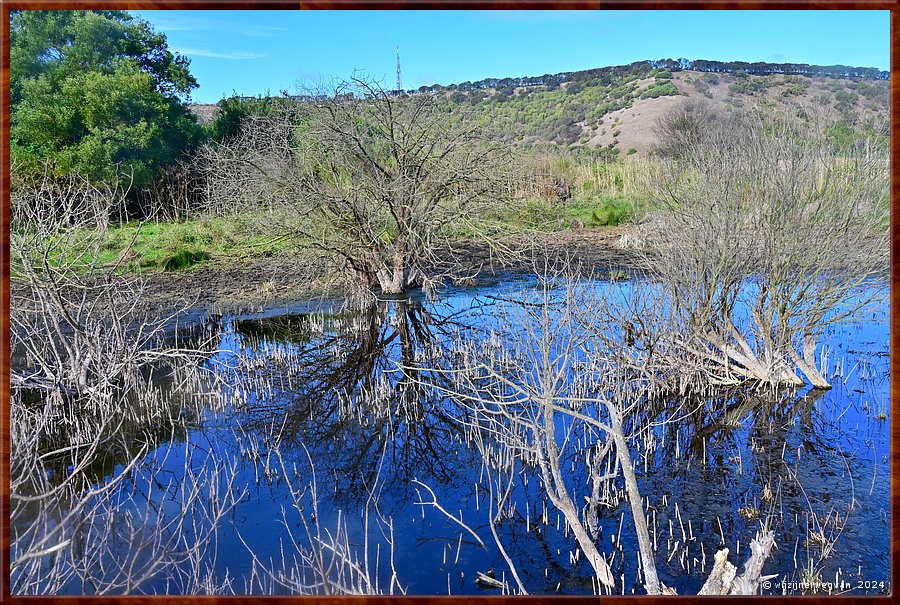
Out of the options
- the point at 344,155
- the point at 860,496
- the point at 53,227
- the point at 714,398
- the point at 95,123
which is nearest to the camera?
the point at 860,496

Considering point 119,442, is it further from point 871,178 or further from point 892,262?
point 871,178

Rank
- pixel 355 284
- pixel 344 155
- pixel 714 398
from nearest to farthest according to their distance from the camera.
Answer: pixel 714 398 → pixel 344 155 → pixel 355 284

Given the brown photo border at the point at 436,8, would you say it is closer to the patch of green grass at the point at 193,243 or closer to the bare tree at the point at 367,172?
the bare tree at the point at 367,172

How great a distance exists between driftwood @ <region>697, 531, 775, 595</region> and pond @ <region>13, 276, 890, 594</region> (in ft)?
2.95

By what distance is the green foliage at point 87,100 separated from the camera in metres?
20.3

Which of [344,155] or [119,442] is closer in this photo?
[119,442]

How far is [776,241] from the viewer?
30.2 feet

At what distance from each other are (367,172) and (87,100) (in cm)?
1118

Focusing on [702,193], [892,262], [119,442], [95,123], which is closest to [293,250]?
[119,442]

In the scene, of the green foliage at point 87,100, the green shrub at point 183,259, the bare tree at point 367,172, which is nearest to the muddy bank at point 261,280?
the green shrub at point 183,259

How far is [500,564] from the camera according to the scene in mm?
5895

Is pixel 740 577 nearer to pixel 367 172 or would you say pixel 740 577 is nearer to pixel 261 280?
pixel 367 172

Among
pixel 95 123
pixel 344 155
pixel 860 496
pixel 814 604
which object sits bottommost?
pixel 860 496

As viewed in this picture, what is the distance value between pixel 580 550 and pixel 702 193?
5.30m
